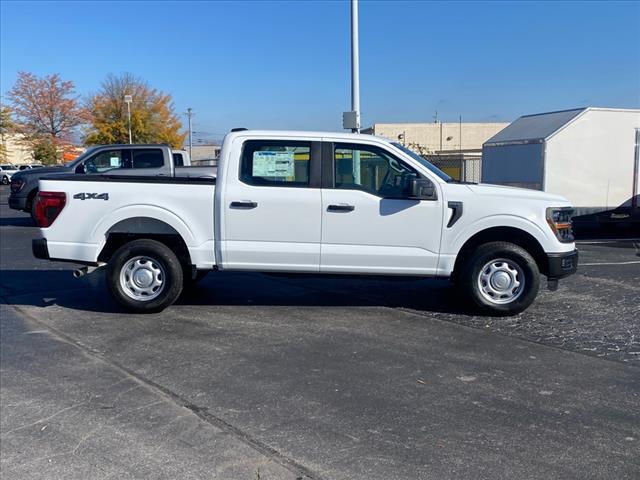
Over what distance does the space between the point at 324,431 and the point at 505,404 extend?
1400 millimetres

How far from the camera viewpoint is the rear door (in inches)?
283

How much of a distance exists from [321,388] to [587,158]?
441 inches

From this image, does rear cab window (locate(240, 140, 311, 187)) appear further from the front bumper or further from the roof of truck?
the front bumper

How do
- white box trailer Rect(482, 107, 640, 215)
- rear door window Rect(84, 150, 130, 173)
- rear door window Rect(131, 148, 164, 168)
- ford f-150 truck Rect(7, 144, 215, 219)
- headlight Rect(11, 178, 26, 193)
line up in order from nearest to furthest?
1. white box trailer Rect(482, 107, 640, 215)
2. ford f-150 truck Rect(7, 144, 215, 219)
3. rear door window Rect(131, 148, 164, 168)
4. rear door window Rect(84, 150, 130, 173)
5. headlight Rect(11, 178, 26, 193)

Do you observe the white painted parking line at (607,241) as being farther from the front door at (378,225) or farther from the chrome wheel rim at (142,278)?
the chrome wheel rim at (142,278)

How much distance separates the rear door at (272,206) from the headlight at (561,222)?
255 centimetres

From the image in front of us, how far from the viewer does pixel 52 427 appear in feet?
14.5

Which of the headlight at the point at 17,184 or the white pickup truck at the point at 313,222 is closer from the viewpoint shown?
the white pickup truck at the point at 313,222

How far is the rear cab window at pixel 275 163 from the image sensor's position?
7.27 m

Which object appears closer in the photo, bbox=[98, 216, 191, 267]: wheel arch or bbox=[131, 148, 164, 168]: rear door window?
bbox=[98, 216, 191, 267]: wheel arch

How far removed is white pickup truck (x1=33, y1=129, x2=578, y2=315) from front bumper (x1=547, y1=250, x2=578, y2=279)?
12mm

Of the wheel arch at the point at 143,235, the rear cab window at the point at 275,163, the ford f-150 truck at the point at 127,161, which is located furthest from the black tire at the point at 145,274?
the ford f-150 truck at the point at 127,161

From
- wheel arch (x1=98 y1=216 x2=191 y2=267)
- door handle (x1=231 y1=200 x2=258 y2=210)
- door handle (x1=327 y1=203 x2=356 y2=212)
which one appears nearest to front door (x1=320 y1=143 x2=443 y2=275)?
door handle (x1=327 y1=203 x2=356 y2=212)

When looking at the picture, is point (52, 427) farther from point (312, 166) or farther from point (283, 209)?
point (312, 166)
